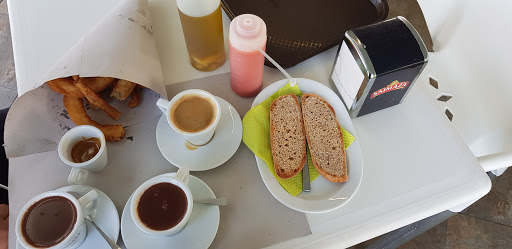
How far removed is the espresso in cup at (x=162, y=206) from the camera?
2.10 ft

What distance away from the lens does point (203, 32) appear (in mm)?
789

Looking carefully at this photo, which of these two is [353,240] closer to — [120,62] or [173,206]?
[173,206]

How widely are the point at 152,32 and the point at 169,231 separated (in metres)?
0.52

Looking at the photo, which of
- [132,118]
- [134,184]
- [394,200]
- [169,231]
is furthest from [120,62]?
[394,200]

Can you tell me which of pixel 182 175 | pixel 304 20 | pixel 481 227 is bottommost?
pixel 481 227

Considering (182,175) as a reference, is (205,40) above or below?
above

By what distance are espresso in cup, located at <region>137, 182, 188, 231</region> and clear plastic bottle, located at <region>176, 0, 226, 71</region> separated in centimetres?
34

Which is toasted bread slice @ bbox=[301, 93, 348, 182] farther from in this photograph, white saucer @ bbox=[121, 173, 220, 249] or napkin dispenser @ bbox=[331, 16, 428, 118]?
white saucer @ bbox=[121, 173, 220, 249]

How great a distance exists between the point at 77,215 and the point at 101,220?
0.08 metres

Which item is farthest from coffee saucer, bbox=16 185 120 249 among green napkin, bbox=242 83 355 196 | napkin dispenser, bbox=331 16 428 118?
napkin dispenser, bbox=331 16 428 118

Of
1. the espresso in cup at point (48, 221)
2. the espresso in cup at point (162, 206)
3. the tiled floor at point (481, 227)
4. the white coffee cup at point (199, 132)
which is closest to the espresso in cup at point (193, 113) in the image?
the white coffee cup at point (199, 132)

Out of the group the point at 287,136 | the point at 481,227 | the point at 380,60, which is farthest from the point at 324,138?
the point at 481,227

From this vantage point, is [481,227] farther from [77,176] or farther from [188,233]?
[77,176]

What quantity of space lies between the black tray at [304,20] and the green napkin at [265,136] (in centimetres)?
12
